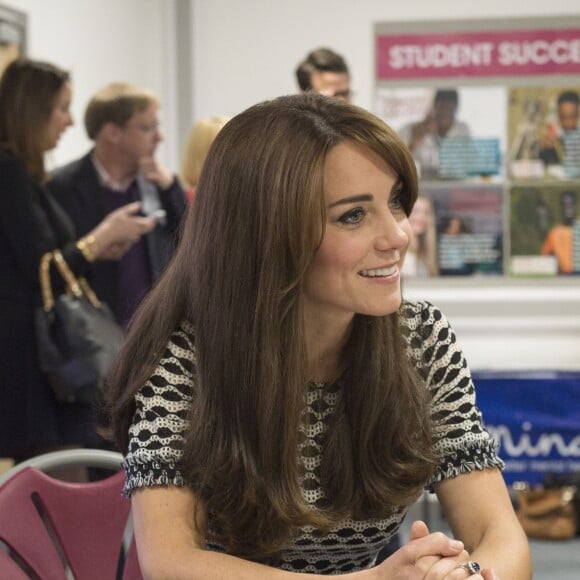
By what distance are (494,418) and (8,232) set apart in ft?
6.98

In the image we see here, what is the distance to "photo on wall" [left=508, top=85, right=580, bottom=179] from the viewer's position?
5.95 meters

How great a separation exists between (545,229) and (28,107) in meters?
3.27

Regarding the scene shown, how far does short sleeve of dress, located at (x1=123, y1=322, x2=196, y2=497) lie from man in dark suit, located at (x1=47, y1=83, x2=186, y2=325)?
207 cm

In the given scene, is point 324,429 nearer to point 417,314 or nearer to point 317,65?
point 417,314

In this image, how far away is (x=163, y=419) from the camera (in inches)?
65.3

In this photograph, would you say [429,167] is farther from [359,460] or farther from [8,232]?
[359,460]

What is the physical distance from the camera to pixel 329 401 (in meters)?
1.77

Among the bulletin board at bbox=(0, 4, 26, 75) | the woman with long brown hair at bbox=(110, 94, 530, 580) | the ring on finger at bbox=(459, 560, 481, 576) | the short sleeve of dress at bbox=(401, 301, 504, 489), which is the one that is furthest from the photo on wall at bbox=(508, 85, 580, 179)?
the ring on finger at bbox=(459, 560, 481, 576)

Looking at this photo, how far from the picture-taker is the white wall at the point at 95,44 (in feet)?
16.1

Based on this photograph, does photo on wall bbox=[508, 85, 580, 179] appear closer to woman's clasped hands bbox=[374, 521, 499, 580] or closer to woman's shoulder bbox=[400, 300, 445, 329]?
woman's shoulder bbox=[400, 300, 445, 329]

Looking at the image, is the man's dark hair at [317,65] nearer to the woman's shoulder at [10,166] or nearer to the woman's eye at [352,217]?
the woman's shoulder at [10,166]

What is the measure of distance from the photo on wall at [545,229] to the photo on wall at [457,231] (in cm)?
8

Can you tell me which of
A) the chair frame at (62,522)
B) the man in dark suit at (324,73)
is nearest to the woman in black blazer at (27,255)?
the man in dark suit at (324,73)

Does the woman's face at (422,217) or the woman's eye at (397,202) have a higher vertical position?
the woman's eye at (397,202)
